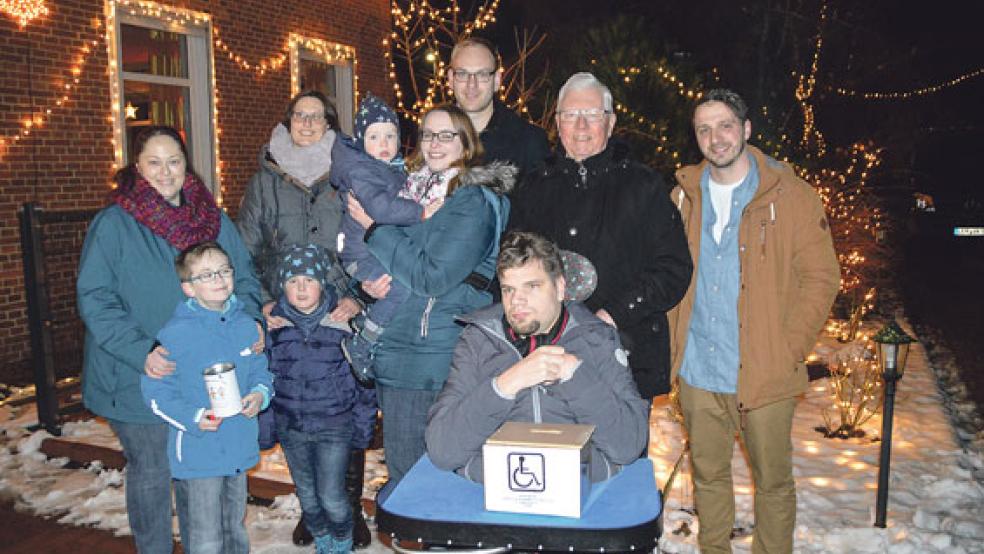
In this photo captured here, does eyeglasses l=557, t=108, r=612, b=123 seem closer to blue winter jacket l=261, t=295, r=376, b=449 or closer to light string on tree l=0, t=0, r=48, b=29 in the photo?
blue winter jacket l=261, t=295, r=376, b=449

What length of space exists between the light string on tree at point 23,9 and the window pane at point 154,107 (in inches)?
49.2

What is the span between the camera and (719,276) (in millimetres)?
3590

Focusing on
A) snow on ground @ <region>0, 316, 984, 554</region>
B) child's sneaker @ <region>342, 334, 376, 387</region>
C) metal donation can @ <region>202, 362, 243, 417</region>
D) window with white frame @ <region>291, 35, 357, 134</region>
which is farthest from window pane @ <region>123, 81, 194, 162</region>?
Answer: metal donation can @ <region>202, 362, 243, 417</region>

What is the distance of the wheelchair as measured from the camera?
219 cm

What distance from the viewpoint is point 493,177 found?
3191 millimetres

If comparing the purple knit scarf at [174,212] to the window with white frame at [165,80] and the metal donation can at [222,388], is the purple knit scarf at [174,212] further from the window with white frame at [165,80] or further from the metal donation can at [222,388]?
the window with white frame at [165,80]

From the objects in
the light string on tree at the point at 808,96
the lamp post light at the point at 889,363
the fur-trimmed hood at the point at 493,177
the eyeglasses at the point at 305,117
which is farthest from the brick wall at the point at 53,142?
the light string on tree at the point at 808,96

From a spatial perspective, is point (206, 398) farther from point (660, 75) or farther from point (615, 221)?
point (660, 75)

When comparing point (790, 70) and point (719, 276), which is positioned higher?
point (790, 70)

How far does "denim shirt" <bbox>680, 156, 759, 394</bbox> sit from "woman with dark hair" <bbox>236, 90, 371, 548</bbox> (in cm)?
171

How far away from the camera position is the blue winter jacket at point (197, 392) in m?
3.20

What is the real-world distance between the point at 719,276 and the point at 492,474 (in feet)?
5.74

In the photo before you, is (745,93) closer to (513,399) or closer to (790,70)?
(790,70)

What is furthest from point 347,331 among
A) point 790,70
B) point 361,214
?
point 790,70
